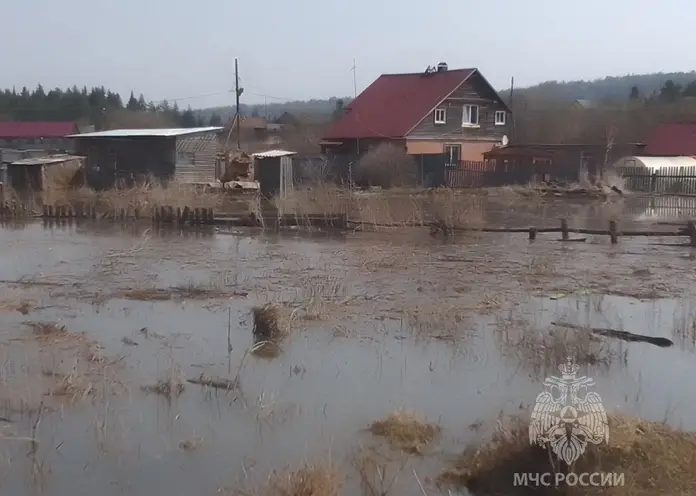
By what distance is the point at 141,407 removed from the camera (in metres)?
6.86

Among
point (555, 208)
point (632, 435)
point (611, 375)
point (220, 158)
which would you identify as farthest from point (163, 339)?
point (220, 158)

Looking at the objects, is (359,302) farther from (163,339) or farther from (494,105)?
(494,105)

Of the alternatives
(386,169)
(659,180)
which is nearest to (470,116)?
(386,169)

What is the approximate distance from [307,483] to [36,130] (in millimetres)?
73496

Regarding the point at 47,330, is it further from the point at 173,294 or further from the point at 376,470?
the point at 376,470

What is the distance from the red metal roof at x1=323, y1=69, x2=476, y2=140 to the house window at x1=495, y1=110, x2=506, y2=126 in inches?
110

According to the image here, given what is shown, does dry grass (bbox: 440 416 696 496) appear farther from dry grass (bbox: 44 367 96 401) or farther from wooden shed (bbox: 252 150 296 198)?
wooden shed (bbox: 252 150 296 198)

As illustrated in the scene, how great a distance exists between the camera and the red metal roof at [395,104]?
36.6 meters

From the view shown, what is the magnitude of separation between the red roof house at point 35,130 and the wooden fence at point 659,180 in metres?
52.1

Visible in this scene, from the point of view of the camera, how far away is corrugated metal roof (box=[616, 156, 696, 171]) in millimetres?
35656

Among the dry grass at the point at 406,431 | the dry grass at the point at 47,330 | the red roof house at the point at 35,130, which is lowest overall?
the dry grass at the point at 406,431

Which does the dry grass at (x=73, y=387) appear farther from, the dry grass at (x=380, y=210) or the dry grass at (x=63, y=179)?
the dry grass at (x=63, y=179)

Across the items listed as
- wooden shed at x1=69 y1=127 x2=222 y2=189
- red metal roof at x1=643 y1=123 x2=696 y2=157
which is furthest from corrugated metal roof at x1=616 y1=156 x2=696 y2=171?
wooden shed at x1=69 y1=127 x2=222 y2=189

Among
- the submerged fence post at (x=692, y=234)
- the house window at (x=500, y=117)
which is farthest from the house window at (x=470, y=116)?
the submerged fence post at (x=692, y=234)
